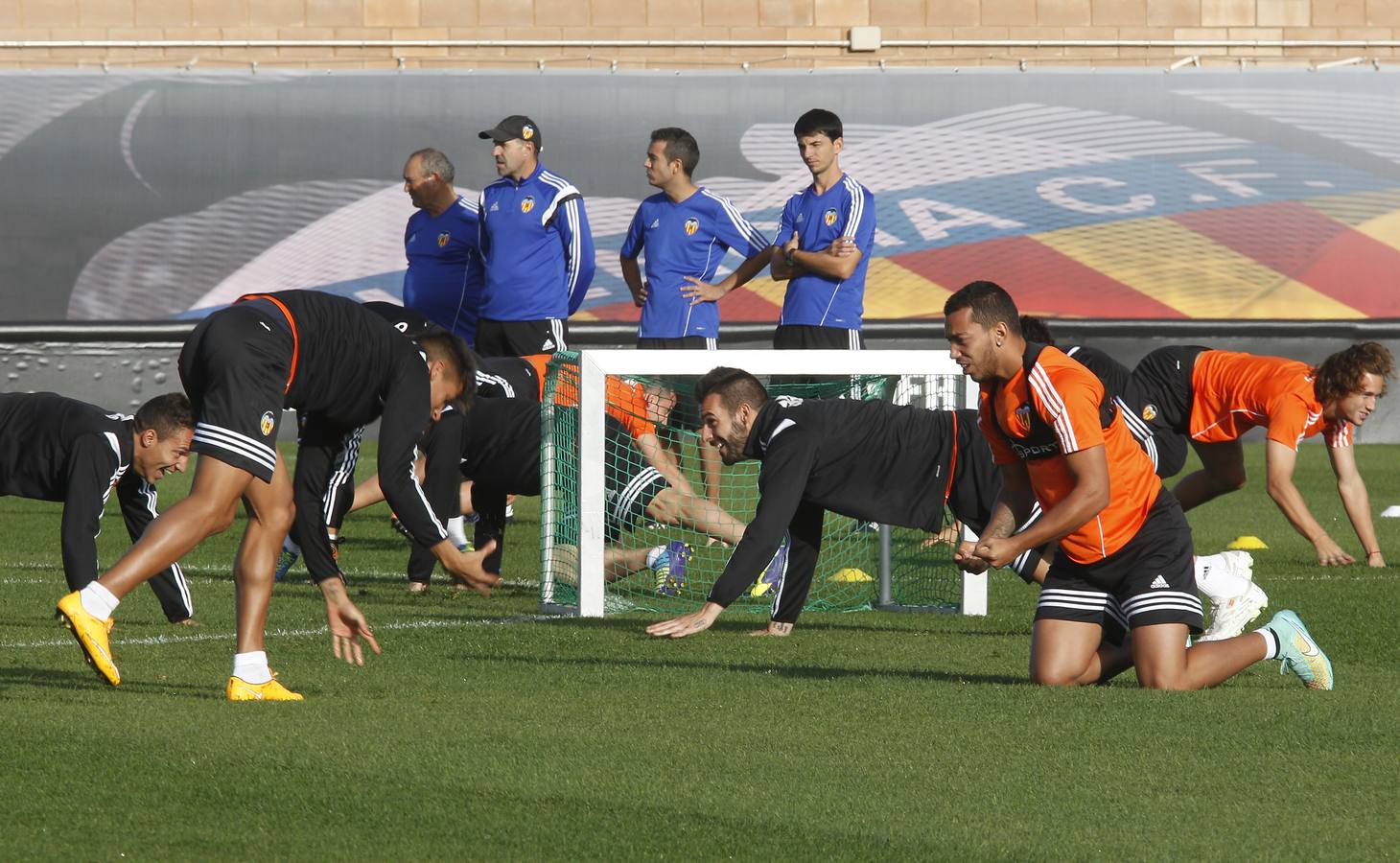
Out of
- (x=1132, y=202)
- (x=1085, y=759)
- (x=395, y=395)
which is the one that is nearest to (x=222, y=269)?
(x=1132, y=202)

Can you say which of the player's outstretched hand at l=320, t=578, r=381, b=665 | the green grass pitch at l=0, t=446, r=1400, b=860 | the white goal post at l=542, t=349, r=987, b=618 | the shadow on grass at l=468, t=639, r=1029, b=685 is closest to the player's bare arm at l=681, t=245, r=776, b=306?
the white goal post at l=542, t=349, r=987, b=618

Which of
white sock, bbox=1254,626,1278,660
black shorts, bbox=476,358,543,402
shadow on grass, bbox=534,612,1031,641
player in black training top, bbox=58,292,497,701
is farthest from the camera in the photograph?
black shorts, bbox=476,358,543,402

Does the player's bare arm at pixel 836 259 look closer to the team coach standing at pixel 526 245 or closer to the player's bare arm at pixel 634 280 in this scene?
the player's bare arm at pixel 634 280

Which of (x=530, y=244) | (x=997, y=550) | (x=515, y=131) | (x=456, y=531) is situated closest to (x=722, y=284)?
(x=530, y=244)

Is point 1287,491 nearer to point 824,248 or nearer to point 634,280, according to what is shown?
point 824,248

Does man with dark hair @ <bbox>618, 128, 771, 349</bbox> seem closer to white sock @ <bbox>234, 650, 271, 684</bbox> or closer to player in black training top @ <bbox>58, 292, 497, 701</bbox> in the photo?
player in black training top @ <bbox>58, 292, 497, 701</bbox>

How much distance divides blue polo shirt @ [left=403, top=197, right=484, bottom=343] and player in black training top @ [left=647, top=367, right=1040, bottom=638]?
16.1 ft

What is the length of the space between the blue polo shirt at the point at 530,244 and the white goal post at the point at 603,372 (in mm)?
3436

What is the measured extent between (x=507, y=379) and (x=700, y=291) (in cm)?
176

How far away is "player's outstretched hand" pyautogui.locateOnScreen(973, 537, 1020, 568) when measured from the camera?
5777 millimetres

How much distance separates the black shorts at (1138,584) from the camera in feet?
20.7

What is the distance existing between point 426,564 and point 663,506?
1198mm

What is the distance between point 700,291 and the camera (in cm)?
1148

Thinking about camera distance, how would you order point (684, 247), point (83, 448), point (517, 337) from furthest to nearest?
point (517, 337)
point (684, 247)
point (83, 448)
